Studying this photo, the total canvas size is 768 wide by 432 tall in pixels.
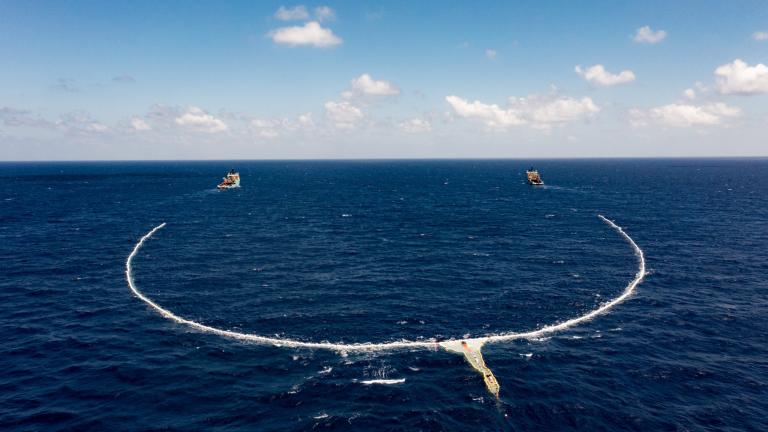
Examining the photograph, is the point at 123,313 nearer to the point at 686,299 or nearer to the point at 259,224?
the point at 259,224

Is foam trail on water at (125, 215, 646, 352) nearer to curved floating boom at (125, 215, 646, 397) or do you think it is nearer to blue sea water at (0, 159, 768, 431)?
curved floating boom at (125, 215, 646, 397)

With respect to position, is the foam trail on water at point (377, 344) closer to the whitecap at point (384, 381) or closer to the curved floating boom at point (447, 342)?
the curved floating boom at point (447, 342)

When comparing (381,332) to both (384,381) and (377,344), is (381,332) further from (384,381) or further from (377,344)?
(384,381)

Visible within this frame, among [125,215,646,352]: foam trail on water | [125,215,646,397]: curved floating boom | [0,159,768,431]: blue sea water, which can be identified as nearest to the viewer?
[0,159,768,431]: blue sea water

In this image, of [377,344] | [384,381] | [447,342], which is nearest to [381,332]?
[377,344]

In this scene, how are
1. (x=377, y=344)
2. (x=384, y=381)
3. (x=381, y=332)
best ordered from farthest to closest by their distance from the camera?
1. (x=381, y=332)
2. (x=377, y=344)
3. (x=384, y=381)

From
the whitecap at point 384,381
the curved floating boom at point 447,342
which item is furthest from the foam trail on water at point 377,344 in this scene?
the whitecap at point 384,381

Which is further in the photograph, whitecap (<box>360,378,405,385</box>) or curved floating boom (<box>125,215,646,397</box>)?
curved floating boom (<box>125,215,646,397</box>)

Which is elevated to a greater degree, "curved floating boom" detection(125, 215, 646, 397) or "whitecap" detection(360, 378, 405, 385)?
"curved floating boom" detection(125, 215, 646, 397)

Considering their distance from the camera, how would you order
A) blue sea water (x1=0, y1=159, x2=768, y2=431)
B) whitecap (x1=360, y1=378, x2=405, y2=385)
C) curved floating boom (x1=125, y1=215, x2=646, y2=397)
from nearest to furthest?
blue sea water (x1=0, y1=159, x2=768, y2=431) → whitecap (x1=360, y1=378, x2=405, y2=385) → curved floating boom (x1=125, y1=215, x2=646, y2=397)

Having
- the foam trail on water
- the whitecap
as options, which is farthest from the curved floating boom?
the whitecap

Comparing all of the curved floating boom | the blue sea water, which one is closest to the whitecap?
the blue sea water


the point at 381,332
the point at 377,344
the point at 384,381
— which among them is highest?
the point at 381,332
